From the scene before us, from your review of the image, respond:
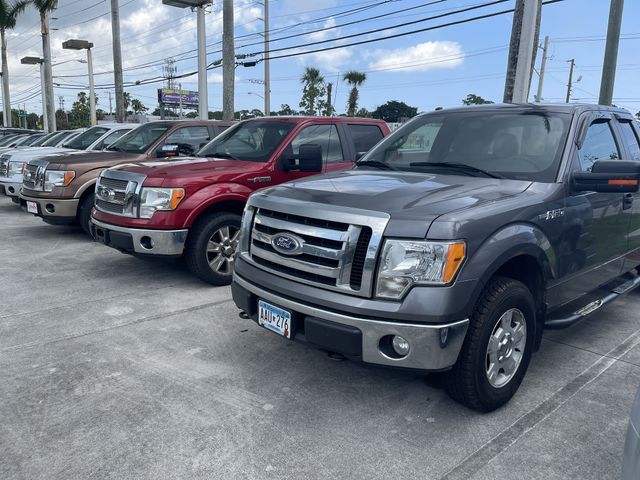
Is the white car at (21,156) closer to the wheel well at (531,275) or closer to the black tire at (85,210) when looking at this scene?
the black tire at (85,210)

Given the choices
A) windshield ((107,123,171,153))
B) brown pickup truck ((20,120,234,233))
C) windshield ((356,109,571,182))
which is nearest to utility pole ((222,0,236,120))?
windshield ((107,123,171,153))

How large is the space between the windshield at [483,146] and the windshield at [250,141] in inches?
77.6

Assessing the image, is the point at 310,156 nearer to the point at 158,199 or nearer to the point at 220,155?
the point at 158,199

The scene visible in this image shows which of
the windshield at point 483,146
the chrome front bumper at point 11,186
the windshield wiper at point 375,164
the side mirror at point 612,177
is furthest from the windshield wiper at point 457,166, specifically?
the chrome front bumper at point 11,186

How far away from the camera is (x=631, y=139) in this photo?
461 centimetres

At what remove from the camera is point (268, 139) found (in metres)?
6.27

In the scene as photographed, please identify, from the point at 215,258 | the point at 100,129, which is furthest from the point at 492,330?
the point at 100,129

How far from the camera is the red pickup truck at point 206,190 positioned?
17.5 ft

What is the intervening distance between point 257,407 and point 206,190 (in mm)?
2873

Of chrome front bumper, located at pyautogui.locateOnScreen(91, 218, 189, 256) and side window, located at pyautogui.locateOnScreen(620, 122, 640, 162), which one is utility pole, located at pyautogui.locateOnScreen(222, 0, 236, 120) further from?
side window, located at pyautogui.locateOnScreen(620, 122, 640, 162)

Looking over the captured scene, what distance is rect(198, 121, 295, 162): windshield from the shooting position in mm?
6188

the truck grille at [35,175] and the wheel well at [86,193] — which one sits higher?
the truck grille at [35,175]

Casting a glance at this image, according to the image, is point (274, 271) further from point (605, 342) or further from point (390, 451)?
point (605, 342)

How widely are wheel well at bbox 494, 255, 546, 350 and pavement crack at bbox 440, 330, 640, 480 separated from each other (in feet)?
1.20
